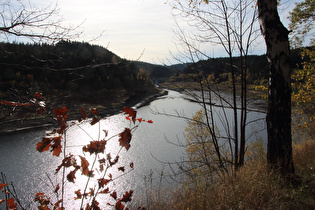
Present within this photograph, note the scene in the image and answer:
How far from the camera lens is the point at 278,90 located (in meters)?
3.03

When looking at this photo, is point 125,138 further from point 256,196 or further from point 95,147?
point 256,196

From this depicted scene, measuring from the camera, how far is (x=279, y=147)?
3070 mm

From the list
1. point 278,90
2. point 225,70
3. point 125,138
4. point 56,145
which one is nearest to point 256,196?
point 278,90

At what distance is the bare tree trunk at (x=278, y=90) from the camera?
300 cm

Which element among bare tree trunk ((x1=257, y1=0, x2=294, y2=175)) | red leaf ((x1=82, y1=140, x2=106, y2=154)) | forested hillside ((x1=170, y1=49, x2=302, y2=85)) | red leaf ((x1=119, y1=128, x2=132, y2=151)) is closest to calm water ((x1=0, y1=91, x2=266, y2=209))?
forested hillside ((x1=170, y1=49, x2=302, y2=85))

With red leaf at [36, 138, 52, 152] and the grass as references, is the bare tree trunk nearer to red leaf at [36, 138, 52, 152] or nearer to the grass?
the grass

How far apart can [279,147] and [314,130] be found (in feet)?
19.8

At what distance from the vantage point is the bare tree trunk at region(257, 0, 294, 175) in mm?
3002

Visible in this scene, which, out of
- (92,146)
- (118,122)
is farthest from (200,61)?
(118,122)

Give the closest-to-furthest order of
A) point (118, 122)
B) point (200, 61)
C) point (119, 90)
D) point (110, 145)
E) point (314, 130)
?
point (200, 61) → point (314, 130) → point (110, 145) → point (118, 122) → point (119, 90)

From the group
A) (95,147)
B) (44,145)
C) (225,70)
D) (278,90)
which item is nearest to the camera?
(44,145)

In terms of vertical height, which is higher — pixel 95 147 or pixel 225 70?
pixel 225 70

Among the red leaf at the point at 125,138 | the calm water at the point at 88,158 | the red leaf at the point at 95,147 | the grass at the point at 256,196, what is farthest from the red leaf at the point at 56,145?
the calm water at the point at 88,158

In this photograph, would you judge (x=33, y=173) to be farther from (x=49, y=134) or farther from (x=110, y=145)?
(x=49, y=134)
